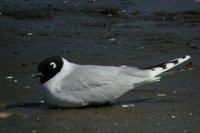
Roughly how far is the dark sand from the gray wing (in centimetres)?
14

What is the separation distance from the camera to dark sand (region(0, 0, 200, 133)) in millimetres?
7918

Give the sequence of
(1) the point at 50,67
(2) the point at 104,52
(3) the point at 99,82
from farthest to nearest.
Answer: (2) the point at 104,52 → (1) the point at 50,67 → (3) the point at 99,82

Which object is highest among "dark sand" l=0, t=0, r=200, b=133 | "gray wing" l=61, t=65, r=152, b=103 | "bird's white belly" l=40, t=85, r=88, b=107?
"gray wing" l=61, t=65, r=152, b=103

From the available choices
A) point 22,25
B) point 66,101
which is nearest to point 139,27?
point 22,25

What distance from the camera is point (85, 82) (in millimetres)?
8547

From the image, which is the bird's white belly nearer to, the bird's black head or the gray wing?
the gray wing

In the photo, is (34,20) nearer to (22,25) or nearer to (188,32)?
(22,25)

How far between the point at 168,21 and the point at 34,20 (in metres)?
2.20

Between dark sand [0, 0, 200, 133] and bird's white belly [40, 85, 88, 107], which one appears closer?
dark sand [0, 0, 200, 133]

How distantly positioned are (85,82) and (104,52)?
277cm

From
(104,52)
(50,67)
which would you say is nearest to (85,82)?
(50,67)

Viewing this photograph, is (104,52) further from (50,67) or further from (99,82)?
(99,82)

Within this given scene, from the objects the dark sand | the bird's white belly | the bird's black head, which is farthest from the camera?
the bird's black head

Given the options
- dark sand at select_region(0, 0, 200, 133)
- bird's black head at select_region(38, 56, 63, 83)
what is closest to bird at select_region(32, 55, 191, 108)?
bird's black head at select_region(38, 56, 63, 83)
